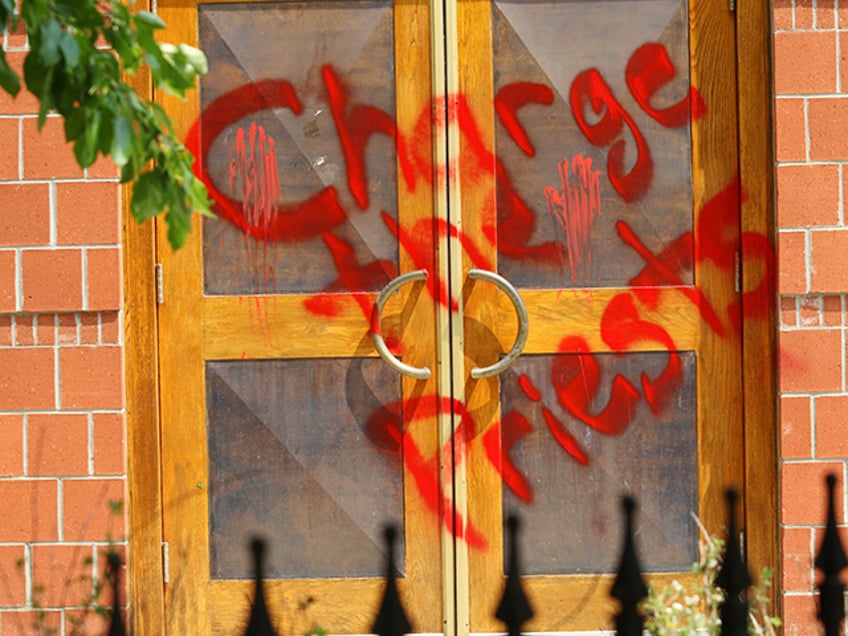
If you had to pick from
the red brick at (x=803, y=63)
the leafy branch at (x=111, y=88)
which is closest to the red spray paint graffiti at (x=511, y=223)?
the red brick at (x=803, y=63)

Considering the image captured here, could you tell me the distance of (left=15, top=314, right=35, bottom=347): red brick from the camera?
3.62 meters

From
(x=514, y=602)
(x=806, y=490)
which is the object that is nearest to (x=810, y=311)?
(x=806, y=490)

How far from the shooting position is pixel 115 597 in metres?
3.48

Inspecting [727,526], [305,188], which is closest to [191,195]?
[305,188]

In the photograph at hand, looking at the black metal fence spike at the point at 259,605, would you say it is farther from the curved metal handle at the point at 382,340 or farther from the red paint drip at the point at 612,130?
the red paint drip at the point at 612,130

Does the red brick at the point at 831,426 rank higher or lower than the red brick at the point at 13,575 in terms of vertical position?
higher

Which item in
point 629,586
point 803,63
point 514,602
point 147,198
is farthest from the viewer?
point 803,63

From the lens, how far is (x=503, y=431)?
3.72 metres

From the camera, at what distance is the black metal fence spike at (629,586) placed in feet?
10.6

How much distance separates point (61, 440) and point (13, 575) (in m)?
0.42

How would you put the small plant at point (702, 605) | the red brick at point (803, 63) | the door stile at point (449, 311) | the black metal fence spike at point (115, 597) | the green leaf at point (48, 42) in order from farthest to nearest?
the door stile at point (449, 311) < the red brick at point (803, 63) < the black metal fence spike at point (115, 597) < the small plant at point (702, 605) < the green leaf at point (48, 42)

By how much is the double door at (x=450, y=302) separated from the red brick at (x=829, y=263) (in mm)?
241

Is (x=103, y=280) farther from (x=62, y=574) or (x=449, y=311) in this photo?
(x=449, y=311)

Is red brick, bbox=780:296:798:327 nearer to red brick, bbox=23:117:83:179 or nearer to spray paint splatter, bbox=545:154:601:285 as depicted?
spray paint splatter, bbox=545:154:601:285
